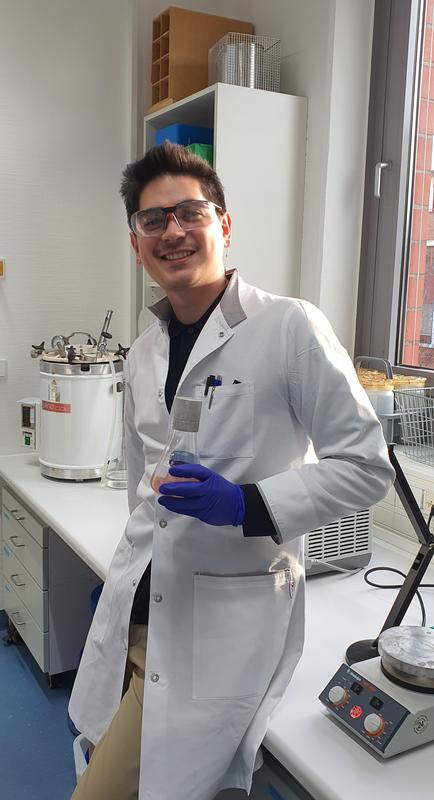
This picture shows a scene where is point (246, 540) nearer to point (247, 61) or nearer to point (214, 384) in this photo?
point (214, 384)

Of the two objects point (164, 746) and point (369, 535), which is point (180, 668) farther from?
point (369, 535)

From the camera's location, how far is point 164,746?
3.77 feet

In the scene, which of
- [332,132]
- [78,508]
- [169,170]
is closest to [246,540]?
[169,170]

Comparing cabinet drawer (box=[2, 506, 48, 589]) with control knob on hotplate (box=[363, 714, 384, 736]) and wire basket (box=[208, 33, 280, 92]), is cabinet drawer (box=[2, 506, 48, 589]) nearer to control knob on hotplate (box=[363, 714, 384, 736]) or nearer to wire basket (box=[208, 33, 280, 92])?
control knob on hotplate (box=[363, 714, 384, 736])

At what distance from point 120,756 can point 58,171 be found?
7.73 ft

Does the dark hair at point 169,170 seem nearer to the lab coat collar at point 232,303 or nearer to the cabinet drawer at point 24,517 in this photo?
the lab coat collar at point 232,303

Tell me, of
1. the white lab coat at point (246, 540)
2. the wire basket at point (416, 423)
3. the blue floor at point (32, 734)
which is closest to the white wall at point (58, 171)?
the blue floor at point (32, 734)

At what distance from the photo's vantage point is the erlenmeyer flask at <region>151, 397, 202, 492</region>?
1.09 m

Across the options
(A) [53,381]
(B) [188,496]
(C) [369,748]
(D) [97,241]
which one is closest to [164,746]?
(C) [369,748]

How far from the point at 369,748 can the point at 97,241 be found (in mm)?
2416

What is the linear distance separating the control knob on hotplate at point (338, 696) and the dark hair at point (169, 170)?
0.92 metres

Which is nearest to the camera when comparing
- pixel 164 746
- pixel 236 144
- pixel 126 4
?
pixel 164 746

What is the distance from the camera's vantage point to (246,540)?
3.93 ft

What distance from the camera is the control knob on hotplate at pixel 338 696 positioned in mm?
1132
